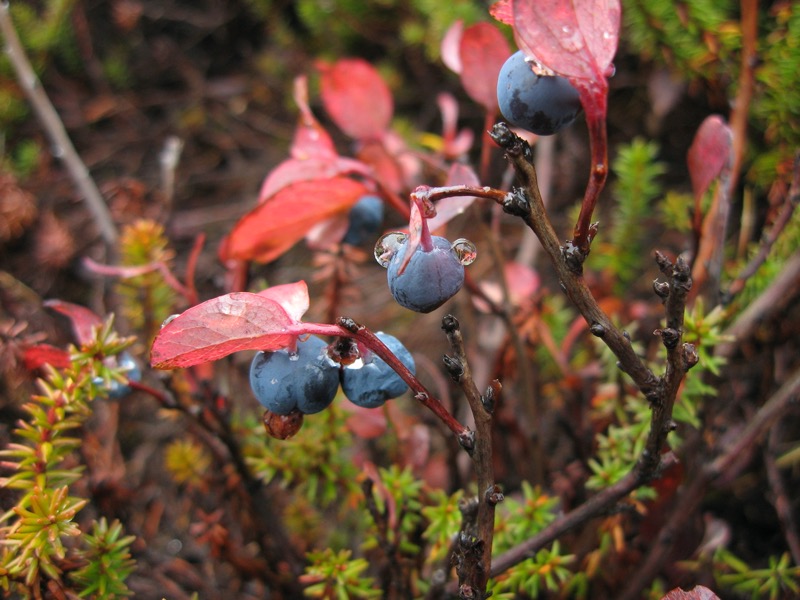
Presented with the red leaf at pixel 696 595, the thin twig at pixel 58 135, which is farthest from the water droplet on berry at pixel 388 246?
the thin twig at pixel 58 135

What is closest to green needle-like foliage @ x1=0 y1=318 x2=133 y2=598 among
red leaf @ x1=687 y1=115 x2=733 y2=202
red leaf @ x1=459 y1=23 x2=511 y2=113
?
red leaf @ x1=459 y1=23 x2=511 y2=113

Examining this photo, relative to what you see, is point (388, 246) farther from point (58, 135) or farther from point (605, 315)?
point (58, 135)

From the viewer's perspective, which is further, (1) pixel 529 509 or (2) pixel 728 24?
(2) pixel 728 24

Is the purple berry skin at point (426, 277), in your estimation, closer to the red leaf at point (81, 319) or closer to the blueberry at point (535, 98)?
the blueberry at point (535, 98)

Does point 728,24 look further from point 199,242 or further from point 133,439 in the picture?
point 133,439

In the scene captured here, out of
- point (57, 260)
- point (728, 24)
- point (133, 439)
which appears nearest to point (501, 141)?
point (728, 24)

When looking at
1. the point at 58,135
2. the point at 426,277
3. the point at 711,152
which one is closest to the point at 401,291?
the point at 426,277
